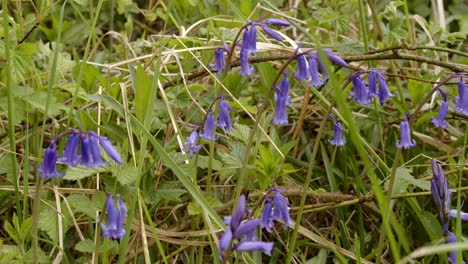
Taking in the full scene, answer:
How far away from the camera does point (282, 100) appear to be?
2047 millimetres

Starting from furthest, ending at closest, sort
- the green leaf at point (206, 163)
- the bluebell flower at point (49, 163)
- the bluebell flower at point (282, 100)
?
the green leaf at point (206, 163)
the bluebell flower at point (282, 100)
the bluebell flower at point (49, 163)

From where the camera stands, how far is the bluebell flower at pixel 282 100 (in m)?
2.01

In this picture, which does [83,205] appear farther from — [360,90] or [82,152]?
[360,90]

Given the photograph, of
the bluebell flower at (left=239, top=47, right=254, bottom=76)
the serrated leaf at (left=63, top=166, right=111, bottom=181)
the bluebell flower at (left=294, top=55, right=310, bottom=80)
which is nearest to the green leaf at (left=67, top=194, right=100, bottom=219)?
the serrated leaf at (left=63, top=166, right=111, bottom=181)

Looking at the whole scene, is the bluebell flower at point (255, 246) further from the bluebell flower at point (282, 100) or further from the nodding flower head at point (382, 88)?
the nodding flower head at point (382, 88)

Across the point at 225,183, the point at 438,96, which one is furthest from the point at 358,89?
the point at 438,96

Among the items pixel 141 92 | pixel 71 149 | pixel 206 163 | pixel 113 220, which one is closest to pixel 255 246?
pixel 113 220

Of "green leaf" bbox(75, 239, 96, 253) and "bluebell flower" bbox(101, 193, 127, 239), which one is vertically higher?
"bluebell flower" bbox(101, 193, 127, 239)

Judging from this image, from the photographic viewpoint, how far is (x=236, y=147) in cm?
249

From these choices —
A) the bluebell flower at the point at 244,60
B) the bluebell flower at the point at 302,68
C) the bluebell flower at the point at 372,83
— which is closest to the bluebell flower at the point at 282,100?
the bluebell flower at the point at 302,68

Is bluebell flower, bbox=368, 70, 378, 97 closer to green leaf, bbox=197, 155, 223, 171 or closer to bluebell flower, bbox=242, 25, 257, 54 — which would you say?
bluebell flower, bbox=242, 25, 257, 54

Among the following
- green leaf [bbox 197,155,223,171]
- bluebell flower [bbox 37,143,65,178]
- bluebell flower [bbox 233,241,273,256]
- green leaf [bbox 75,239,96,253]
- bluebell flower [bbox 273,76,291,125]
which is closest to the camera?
bluebell flower [bbox 233,241,273,256]

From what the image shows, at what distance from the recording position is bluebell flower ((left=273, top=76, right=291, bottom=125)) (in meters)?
2.01

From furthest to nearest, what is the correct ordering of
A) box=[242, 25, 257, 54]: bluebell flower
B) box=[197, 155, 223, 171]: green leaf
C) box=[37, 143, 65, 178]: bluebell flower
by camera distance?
box=[197, 155, 223, 171]: green leaf → box=[242, 25, 257, 54]: bluebell flower → box=[37, 143, 65, 178]: bluebell flower
